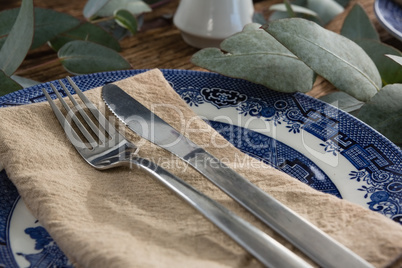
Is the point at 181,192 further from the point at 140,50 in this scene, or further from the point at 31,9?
the point at 140,50

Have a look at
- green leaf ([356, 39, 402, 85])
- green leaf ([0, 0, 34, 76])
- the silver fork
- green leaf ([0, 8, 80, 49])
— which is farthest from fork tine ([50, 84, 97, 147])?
green leaf ([356, 39, 402, 85])

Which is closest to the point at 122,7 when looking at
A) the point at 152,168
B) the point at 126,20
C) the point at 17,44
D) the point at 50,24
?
the point at 126,20

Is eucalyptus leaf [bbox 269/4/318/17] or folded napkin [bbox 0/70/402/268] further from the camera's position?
eucalyptus leaf [bbox 269/4/318/17]

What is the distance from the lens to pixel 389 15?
78cm

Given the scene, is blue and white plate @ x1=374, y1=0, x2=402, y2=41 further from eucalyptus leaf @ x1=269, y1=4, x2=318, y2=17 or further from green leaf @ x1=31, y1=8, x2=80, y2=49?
green leaf @ x1=31, y1=8, x2=80, y2=49

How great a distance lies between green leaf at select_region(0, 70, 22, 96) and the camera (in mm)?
541

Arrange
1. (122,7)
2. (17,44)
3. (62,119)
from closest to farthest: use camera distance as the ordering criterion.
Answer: (62,119) < (17,44) < (122,7)

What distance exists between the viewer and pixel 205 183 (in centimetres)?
40

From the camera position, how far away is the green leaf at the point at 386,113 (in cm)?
52

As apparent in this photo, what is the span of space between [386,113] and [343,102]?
9 cm

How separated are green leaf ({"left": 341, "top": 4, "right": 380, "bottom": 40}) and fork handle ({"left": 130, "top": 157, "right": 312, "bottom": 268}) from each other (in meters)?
0.47

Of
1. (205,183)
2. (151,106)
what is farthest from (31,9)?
(205,183)

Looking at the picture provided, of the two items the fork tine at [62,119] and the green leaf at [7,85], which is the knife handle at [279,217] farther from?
the green leaf at [7,85]

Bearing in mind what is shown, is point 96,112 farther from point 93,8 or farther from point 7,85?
point 93,8
